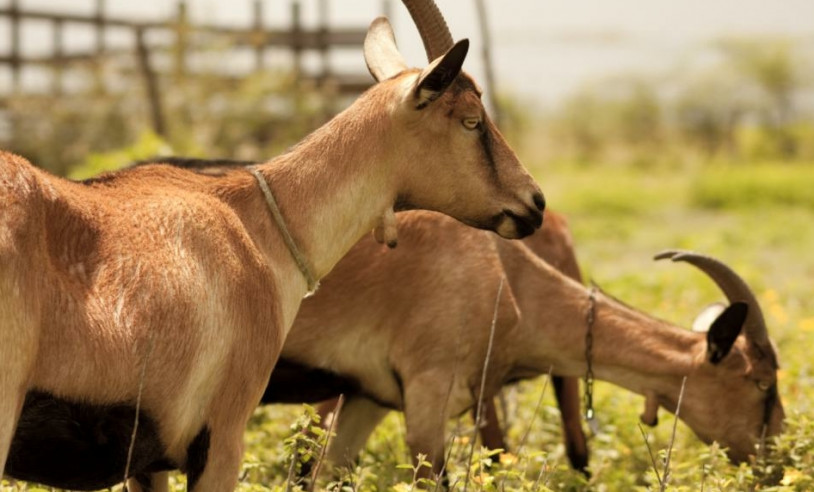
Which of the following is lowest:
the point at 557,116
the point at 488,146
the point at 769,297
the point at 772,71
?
the point at 557,116

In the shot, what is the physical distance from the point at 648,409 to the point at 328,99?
51.8 feet

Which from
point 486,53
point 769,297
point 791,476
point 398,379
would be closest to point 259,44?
point 486,53

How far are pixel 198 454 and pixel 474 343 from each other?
97.0 inches

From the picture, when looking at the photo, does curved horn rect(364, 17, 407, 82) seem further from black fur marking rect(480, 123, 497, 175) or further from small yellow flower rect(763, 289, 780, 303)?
small yellow flower rect(763, 289, 780, 303)

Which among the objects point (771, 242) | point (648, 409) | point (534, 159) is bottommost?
point (534, 159)

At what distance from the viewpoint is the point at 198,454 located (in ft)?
13.7

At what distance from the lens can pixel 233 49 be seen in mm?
21031

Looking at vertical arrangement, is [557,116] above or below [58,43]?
below

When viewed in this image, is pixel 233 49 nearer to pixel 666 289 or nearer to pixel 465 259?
pixel 666 289

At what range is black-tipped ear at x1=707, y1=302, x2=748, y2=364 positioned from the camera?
6.57 meters

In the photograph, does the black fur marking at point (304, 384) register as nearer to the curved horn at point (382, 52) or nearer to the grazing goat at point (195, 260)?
the grazing goat at point (195, 260)

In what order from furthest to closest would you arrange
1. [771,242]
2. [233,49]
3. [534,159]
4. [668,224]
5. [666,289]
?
[534,159] < [668,224] < [233,49] < [771,242] < [666,289]

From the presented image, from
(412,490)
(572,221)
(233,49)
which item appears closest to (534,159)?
(572,221)

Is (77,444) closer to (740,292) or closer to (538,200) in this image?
(538,200)
